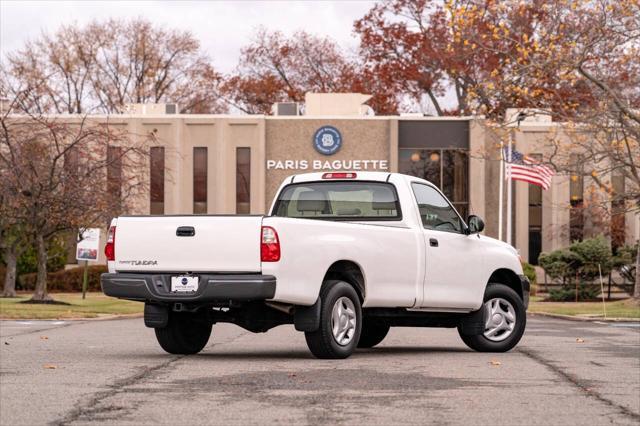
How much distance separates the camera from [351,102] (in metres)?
58.4

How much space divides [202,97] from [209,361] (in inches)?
2346

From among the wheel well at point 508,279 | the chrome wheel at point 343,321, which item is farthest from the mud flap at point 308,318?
the wheel well at point 508,279

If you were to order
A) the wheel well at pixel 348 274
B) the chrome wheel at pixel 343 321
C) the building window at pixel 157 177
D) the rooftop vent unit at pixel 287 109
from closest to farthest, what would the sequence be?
the chrome wheel at pixel 343 321
the wheel well at pixel 348 274
the building window at pixel 157 177
the rooftop vent unit at pixel 287 109

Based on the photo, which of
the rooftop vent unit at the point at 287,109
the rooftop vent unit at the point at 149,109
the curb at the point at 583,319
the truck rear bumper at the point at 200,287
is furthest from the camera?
the rooftop vent unit at the point at 287,109

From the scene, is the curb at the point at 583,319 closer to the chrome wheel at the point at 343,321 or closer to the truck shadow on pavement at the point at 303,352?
the truck shadow on pavement at the point at 303,352

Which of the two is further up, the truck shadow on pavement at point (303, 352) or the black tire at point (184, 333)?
the black tire at point (184, 333)

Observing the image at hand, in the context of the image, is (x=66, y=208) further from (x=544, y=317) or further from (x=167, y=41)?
(x=167, y=41)

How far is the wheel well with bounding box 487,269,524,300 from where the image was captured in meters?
16.3

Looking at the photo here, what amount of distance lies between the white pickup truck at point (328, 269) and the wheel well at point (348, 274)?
0.5 inches

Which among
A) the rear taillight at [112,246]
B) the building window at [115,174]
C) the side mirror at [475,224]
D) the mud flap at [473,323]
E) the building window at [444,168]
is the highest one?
the building window at [444,168]

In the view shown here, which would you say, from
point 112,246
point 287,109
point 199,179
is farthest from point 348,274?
point 287,109

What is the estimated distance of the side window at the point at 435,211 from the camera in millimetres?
15094

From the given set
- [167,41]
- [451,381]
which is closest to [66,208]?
[451,381]

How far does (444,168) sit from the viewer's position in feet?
192
